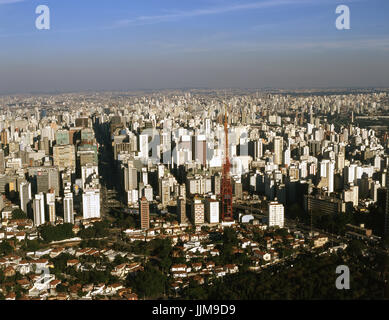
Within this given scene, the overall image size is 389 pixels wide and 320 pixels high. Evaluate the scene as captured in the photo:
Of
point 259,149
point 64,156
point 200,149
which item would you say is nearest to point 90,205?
point 64,156

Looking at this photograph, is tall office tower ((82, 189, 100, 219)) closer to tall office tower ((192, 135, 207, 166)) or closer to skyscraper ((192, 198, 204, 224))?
skyscraper ((192, 198, 204, 224))

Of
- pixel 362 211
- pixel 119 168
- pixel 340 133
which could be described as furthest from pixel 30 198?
pixel 340 133

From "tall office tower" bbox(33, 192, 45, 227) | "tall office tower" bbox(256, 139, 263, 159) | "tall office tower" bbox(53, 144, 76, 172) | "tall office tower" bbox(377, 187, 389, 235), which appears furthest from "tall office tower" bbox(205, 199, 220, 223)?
"tall office tower" bbox(53, 144, 76, 172)

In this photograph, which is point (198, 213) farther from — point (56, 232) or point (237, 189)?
point (56, 232)

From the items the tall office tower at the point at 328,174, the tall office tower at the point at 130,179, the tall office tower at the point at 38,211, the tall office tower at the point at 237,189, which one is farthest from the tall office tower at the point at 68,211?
the tall office tower at the point at 328,174

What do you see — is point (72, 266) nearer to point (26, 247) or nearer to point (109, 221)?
point (26, 247)

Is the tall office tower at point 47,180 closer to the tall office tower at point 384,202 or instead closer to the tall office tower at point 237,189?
the tall office tower at point 237,189
